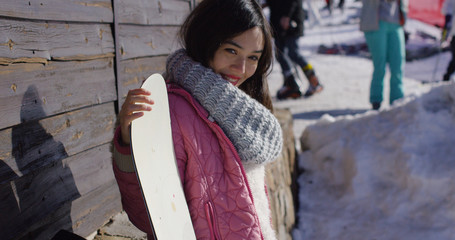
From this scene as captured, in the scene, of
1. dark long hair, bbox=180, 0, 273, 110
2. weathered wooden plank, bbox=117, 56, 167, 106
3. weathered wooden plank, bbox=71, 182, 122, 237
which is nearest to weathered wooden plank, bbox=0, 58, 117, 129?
weathered wooden plank, bbox=117, 56, 167, 106

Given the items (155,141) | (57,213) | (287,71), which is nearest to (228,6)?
(155,141)

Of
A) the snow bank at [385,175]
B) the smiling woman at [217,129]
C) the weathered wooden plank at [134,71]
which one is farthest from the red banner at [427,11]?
the smiling woman at [217,129]

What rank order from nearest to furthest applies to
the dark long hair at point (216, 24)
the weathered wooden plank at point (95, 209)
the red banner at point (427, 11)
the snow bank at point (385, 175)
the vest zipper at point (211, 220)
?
the vest zipper at point (211, 220), the dark long hair at point (216, 24), the weathered wooden plank at point (95, 209), the snow bank at point (385, 175), the red banner at point (427, 11)

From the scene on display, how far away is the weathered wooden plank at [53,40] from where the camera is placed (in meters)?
1.43

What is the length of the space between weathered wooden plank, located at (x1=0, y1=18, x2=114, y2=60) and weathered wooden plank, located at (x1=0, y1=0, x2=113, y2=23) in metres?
0.03

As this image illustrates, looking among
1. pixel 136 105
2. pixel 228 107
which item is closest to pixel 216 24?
pixel 228 107

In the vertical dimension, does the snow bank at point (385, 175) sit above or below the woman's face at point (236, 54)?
below

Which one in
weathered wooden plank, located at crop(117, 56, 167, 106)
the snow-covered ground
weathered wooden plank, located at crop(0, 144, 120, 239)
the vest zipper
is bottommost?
the snow-covered ground

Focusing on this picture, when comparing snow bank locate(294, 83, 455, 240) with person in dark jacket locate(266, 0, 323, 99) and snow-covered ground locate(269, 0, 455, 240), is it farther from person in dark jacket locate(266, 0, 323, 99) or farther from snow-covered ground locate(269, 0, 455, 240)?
person in dark jacket locate(266, 0, 323, 99)

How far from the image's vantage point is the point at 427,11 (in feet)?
34.1

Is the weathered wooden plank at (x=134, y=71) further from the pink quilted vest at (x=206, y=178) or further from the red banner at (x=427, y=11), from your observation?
the red banner at (x=427, y=11)

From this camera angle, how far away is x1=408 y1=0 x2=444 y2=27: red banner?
1008 centimetres

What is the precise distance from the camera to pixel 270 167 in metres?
2.61

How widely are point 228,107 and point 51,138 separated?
794mm
